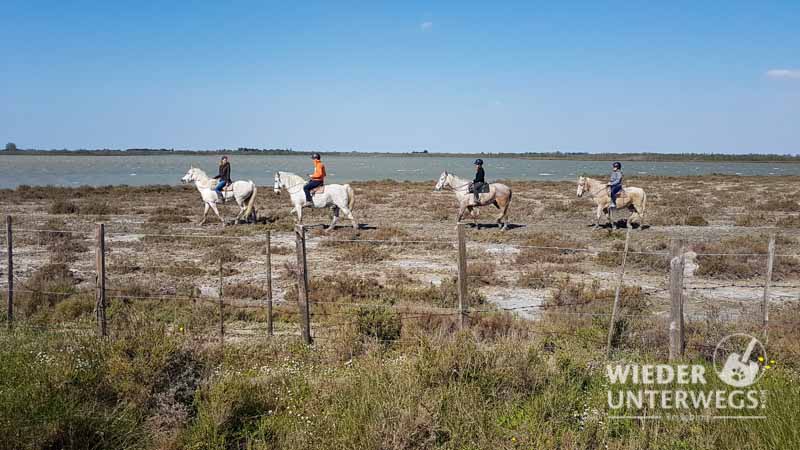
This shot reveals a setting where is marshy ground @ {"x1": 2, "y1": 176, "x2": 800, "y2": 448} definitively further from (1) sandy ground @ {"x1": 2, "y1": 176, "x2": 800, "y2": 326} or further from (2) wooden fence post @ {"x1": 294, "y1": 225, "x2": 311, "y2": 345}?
(2) wooden fence post @ {"x1": 294, "y1": 225, "x2": 311, "y2": 345}

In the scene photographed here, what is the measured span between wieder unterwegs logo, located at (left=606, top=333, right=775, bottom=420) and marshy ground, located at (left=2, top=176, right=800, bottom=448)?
245 millimetres

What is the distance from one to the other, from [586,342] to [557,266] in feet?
19.1

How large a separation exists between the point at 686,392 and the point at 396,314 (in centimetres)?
395

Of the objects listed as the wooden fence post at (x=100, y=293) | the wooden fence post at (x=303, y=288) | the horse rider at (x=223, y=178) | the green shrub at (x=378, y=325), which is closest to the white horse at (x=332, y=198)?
the horse rider at (x=223, y=178)

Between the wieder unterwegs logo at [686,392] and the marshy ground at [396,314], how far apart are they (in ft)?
0.81

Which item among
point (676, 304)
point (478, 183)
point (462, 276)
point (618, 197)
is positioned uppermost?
point (478, 183)

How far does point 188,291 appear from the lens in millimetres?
10266

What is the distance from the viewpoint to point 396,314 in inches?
306

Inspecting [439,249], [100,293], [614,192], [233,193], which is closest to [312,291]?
[100,293]

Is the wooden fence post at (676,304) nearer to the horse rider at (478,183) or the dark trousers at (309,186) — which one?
the horse rider at (478,183)

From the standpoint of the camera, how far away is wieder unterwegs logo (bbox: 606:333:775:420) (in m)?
4.63

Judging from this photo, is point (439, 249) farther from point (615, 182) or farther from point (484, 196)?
point (615, 182)

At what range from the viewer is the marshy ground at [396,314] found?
4.70 meters

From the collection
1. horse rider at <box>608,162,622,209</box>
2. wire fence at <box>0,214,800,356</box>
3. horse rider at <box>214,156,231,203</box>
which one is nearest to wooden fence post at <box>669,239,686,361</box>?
wire fence at <box>0,214,800,356</box>
